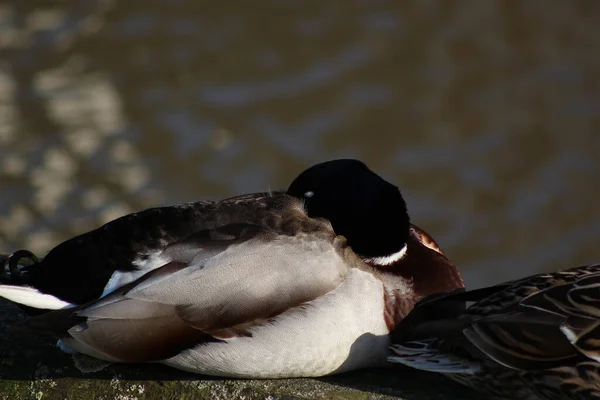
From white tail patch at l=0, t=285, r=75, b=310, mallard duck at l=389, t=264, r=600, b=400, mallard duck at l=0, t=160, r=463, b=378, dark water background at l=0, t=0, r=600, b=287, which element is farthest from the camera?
dark water background at l=0, t=0, r=600, b=287

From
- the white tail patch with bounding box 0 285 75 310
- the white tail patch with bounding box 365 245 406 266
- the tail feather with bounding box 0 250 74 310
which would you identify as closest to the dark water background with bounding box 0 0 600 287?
the white tail patch with bounding box 365 245 406 266

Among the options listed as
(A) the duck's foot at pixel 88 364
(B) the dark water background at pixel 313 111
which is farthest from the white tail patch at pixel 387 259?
(B) the dark water background at pixel 313 111

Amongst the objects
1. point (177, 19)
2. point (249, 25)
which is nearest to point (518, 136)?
point (249, 25)

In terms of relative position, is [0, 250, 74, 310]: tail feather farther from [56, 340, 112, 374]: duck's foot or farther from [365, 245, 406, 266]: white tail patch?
[365, 245, 406, 266]: white tail patch

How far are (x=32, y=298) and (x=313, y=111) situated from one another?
5113mm

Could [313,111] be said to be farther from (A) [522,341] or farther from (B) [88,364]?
(A) [522,341]

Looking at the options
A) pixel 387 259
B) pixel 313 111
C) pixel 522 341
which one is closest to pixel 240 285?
pixel 387 259

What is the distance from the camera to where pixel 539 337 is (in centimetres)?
360

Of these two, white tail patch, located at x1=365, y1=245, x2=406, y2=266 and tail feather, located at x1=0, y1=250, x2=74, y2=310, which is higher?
white tail patch, located at x1=365, y1=245, x2=406, y2=266

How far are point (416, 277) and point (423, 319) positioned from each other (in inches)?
7.8

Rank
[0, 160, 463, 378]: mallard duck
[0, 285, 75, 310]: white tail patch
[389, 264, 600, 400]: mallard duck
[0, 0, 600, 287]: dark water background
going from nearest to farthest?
[389, 264, 600, 400]: mallard duck < [0, 160, 463, 378]: mallard duck < [0, 285, 75, 310]: white tail patch < [0, 0, 600, 287]: dark water background

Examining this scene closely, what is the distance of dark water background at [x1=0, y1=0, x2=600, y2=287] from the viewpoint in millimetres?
8266

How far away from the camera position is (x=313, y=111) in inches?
346

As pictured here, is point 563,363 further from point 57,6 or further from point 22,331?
point 57,6
